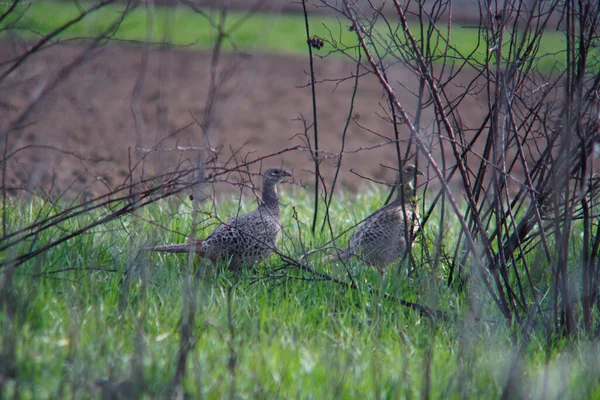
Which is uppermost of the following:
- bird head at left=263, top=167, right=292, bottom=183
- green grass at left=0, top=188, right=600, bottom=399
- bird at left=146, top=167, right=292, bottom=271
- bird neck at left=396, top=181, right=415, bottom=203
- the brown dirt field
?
the brown dirt field

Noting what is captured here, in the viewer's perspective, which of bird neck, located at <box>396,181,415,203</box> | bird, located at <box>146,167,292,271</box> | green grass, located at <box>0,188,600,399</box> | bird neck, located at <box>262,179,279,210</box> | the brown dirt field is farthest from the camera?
the brown dirt field

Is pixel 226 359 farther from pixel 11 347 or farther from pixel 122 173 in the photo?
pixel 122 173

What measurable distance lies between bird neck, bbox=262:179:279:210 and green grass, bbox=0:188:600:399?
2.87 feet

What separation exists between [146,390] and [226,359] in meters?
0.55

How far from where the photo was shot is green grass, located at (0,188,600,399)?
123 inches

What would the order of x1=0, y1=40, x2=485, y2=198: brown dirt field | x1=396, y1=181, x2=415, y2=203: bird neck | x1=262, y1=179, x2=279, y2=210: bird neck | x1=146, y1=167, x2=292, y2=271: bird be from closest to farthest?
x1=396, y1=181, x2=415, y2=203: bird neck, x1=146, y1=167, x2=292, y2=271: bird, x1=262, y1=179, x2=279, y2=210: bird neck, x1=0, y1=40, x2=485, y2=198: brown dirt field

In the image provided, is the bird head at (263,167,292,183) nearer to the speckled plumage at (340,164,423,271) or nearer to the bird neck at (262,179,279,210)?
the bird neck at (262,179,279,210)

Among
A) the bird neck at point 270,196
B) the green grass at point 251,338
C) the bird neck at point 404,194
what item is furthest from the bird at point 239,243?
the bird neck at point 404,194

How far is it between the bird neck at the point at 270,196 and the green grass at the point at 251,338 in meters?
0.88

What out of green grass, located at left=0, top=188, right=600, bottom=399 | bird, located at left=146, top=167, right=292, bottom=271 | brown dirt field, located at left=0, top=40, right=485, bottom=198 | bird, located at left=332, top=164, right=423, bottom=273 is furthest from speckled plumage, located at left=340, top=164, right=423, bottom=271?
brown dirt field, located at left=0, top=40, right=485, bottom=198

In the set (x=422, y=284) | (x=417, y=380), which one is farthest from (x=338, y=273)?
(x=417, y=380)

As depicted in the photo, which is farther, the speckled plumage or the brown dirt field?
the brown dirt field

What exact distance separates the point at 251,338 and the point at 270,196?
2369 millimetres

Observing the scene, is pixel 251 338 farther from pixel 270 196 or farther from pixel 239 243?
pixel 270 196
